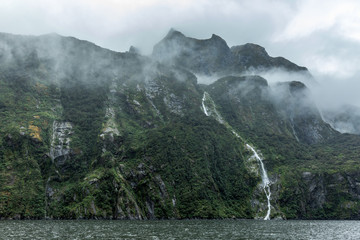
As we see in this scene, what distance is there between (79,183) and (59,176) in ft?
60.4

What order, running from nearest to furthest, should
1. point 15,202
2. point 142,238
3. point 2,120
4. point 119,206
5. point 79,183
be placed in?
point 142,238 → point 15,202 → point 119,206 → point 79,183 → point 2,120

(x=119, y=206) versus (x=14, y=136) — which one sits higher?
(x=14, y=136)

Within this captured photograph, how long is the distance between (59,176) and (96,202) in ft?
136

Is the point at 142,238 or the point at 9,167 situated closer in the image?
the point at 142,238

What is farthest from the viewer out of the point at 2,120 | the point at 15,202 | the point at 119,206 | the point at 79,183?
the point at 2,120

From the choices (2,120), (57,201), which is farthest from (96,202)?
(2,120)

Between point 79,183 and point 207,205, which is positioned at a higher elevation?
point 79,183

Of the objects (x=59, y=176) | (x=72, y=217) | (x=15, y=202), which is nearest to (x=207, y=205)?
(x=72, y=217)

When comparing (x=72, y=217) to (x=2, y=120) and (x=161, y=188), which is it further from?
(x=2, y=120)

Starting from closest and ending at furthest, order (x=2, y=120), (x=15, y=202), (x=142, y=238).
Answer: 1. (x=142, y=238)
2. (x=15, y=202)
3. (x=2, y=120)

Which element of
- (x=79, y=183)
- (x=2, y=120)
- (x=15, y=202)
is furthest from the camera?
(x=2, y=120)

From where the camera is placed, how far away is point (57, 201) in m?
167

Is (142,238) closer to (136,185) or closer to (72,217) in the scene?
(72,217)

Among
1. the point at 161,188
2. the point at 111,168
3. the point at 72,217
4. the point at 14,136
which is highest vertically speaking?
the point at 14,136
